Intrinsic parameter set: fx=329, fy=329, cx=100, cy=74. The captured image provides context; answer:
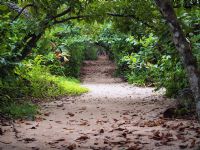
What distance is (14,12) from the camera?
9.70m

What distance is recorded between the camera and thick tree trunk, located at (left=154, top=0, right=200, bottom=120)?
3.86m

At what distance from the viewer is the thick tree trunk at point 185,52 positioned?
12.7 ft

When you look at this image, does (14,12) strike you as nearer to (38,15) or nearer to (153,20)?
(38,15)

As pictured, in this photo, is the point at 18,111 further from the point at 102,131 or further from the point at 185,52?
the point at 185,52

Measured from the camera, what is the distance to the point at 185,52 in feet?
12.8

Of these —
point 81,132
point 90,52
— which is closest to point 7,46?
point 81,132

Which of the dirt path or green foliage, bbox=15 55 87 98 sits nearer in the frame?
the dirt path

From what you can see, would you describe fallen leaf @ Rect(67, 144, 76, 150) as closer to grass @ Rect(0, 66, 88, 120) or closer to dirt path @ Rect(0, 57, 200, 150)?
dirt path @ Rect(0, 57, 200, 150)

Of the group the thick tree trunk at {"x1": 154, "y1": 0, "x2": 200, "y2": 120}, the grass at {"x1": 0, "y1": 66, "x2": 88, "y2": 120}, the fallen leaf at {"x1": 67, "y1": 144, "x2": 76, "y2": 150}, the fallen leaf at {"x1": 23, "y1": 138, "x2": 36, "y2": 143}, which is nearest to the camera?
the thick tree trunk at {"x1": 154, "y1": 0, "x2": 200, "y2": 120}

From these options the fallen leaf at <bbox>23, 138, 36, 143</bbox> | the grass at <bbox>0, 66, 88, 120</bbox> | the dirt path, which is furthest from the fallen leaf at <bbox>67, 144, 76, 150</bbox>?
the grass at <bbox>0, 66, 88, 120</bbox>

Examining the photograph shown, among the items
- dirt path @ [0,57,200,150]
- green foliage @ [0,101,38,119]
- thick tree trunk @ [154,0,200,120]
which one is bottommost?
dirt path @ [0,57,200,150]

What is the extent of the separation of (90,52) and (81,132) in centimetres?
2887

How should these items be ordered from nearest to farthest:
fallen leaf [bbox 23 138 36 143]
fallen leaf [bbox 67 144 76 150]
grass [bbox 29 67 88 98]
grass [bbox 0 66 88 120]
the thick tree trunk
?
1. the thick tree trunk
2. fallen leaf [bbox 67 144 76 150]
3. fallen leaf [bbox 23 138 36 143]
4. grass [bbox 0 66 88 120]
5. grass [bbox 29 67 88 98]

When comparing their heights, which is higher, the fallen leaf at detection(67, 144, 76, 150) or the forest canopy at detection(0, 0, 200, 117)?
the forest canopy at detection(0, 0, 200, 117)
